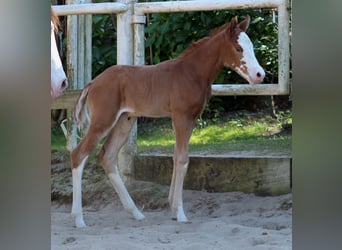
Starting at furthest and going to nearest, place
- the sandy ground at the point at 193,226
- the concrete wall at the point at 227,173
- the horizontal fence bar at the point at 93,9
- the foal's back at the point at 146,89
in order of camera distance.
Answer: the horizontal fence bar at the point at 93,9, the concrete wall at the point at 227,173, the foal's back at the point at 146,89, the sandy ground at the point at 193,226

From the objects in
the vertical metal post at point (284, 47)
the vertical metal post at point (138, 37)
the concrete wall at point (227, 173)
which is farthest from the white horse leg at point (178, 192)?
the vertical metal post at point (138, 37)

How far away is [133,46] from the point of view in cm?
523

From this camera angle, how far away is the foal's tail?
4625mm

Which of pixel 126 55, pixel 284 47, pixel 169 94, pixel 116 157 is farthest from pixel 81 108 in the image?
pixel 284 47

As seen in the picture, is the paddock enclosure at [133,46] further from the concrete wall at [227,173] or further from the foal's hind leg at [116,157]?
the foal's hind leg at [116,157]

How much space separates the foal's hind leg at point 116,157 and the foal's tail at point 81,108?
273 millimetres

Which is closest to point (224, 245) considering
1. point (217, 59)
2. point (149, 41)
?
point (217, 59)

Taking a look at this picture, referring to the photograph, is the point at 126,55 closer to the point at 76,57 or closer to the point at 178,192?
the point at 76,57

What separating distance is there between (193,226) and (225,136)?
99.0 inches

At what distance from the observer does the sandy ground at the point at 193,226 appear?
3592 mm

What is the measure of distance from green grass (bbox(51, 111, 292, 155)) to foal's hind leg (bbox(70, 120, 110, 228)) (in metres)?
1.08

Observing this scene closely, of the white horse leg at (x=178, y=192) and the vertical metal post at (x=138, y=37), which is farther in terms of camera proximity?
the vertical metal post at (x=138, y=37)
